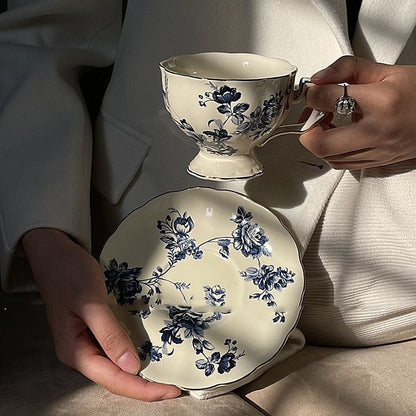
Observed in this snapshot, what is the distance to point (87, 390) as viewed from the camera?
37.7 inches

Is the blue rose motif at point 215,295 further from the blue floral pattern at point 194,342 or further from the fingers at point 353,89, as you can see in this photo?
the fingers at point 353,89

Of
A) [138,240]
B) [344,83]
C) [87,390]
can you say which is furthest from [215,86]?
[87,390]

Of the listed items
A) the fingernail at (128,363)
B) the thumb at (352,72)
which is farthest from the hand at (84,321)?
the thumb at (352,72)

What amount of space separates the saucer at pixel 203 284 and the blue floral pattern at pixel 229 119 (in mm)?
135

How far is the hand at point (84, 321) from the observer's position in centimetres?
93

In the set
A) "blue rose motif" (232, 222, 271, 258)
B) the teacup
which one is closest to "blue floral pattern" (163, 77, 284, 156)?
the teacup

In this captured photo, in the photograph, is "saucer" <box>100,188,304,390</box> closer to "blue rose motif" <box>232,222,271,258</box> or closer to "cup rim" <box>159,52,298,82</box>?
"blue rose motif" <box>232,222,271,258</box>

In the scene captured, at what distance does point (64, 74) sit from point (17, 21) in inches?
A: 3.8

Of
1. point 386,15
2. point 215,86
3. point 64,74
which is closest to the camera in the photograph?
point 215,86

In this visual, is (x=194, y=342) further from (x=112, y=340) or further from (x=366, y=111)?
(x=366, y=111)

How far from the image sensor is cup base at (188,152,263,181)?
3.05 feet

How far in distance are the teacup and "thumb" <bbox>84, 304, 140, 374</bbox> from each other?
7.4 inches

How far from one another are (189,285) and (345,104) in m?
0.29

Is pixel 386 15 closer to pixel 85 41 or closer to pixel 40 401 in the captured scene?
pixel 85 41
